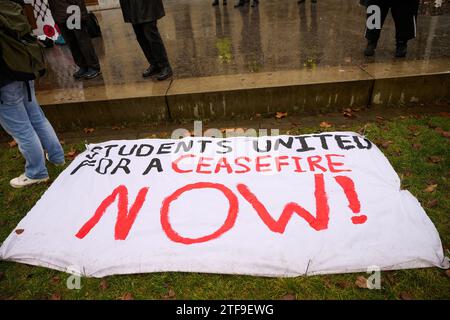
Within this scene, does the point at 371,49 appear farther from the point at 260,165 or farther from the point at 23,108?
the point at 23,108

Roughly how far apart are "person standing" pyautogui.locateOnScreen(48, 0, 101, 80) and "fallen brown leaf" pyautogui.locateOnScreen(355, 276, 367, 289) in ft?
14.8

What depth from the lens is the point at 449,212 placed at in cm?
242

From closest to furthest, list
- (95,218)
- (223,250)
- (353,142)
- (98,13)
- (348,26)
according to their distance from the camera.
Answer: (223,250), (95,218), (353,142), (348,26), (98,13)

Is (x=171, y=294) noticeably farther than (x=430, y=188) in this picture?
No

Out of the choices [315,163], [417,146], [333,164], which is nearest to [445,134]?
[417,146]

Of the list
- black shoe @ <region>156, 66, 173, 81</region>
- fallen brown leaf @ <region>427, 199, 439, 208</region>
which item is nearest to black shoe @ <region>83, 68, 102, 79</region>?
black shoe @ <region>156, 66, 173, 81</region>

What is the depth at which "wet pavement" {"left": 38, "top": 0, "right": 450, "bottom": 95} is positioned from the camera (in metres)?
4.65

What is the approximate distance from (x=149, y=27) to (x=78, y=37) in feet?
3.79

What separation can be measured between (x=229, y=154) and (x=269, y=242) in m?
1.20

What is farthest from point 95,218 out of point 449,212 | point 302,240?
point 449,212

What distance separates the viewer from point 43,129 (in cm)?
306

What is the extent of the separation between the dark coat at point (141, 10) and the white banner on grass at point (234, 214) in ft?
5.90

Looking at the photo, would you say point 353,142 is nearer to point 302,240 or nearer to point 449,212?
point 449,212

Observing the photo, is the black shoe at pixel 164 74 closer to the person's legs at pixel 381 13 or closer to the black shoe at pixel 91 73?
the black shoe at pixel 91 73
